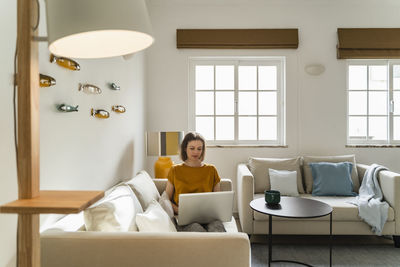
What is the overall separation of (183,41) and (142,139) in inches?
54.6

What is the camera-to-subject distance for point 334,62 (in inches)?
154

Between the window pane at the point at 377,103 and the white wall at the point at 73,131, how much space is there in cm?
310

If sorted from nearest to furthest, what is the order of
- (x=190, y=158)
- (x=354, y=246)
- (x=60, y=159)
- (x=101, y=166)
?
(x=60, y=159)
(x=101, y=166)
(x=190, y=158)
(x=354, y=246)

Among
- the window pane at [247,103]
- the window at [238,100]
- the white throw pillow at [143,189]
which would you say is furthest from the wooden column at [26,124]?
the window pane at [247,103]

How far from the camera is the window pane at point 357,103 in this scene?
403 cm

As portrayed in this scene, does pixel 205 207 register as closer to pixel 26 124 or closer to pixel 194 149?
pixel 194 149

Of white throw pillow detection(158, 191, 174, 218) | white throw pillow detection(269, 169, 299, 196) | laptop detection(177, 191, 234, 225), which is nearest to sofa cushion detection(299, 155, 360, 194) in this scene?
white throw pillow detection(269, 169, 299, 196)

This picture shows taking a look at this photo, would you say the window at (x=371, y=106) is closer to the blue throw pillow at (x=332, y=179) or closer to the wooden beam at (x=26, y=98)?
the blue throw pillow at (x=332, y=179)

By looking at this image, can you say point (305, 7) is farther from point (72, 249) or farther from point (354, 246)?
point (72, 249)

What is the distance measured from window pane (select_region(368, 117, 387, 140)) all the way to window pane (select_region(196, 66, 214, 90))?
7.31 ft

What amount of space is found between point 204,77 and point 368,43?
7.12 ft

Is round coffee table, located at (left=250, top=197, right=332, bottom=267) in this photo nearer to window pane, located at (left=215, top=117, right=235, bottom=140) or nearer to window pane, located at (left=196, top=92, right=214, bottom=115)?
window pane, located at (left=215, top=117, right=235, bottom=140)

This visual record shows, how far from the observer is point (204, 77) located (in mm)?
4094

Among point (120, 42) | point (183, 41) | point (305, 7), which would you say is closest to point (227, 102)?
point (183, 41)
